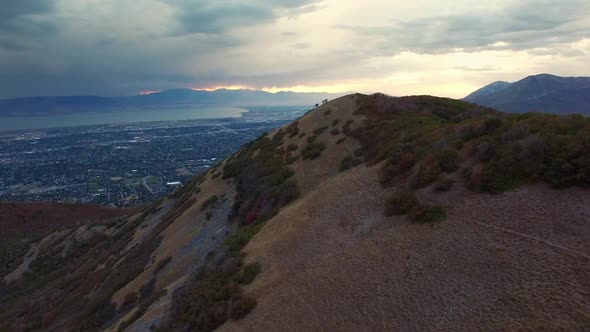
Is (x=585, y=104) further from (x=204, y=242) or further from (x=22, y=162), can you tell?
(x=22, y=162)

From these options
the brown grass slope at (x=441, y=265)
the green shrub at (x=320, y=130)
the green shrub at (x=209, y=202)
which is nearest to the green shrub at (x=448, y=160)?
the brown grass slope at (x=441, y=265)

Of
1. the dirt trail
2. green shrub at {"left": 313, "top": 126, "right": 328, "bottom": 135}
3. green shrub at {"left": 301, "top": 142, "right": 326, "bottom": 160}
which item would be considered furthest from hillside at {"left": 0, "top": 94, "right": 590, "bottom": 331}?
green shrub at {"left": 313, "top": 126, "right": 328, "bottom": 135}

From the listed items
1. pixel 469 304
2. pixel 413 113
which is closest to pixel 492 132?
pixel 469 304

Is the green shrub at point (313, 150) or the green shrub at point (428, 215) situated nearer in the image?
the green shrub at point (428, 215)

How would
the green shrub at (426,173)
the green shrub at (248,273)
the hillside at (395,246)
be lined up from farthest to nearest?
the green shrub at (426,173), the green shrub at (248,273), the hillside at (395,246)

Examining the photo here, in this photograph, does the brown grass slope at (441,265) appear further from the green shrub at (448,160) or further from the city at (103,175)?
the city at (103,175)

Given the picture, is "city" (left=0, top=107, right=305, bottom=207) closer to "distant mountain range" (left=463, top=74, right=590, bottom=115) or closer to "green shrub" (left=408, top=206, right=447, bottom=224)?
"green shrub" (left=408, top=206, right=447, bottom=224)
